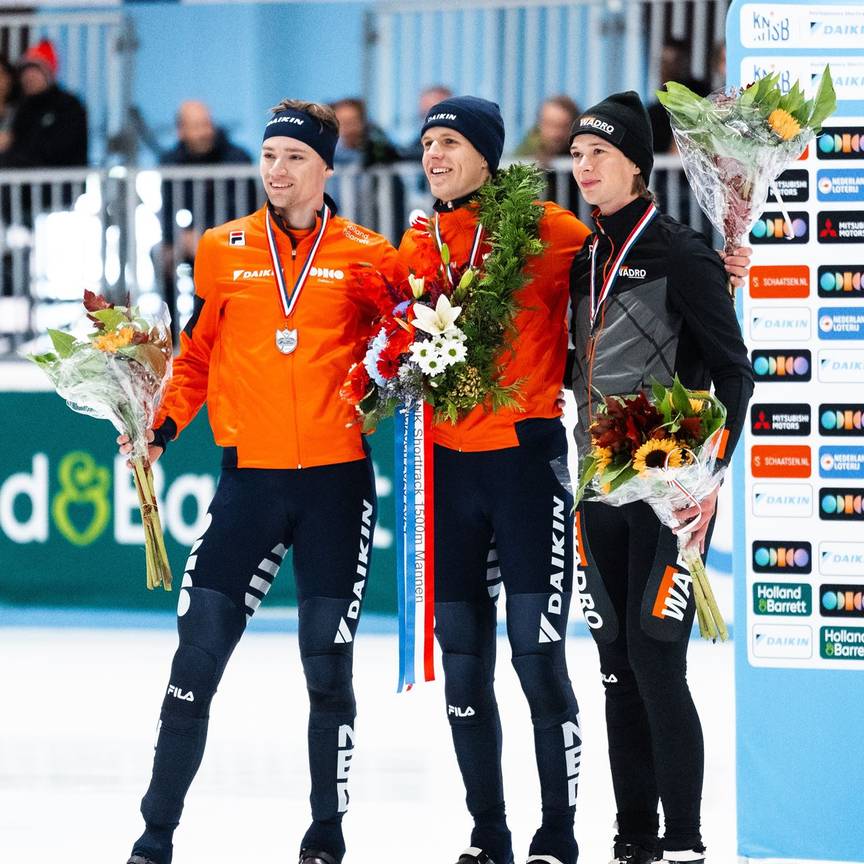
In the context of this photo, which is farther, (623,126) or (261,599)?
(261,599)

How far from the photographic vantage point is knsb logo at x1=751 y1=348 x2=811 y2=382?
454 cm

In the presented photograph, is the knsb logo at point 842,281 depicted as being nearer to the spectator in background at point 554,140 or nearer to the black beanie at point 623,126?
the black beanie at point 623,126

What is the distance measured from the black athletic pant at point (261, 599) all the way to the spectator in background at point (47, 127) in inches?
216

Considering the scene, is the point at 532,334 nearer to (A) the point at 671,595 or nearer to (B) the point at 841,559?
(A) the point at 671,595

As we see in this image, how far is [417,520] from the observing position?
441cm

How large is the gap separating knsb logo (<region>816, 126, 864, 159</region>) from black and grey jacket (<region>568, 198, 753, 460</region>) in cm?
51

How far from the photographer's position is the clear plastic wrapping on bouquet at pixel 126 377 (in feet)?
14.2

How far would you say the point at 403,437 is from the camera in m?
4.43

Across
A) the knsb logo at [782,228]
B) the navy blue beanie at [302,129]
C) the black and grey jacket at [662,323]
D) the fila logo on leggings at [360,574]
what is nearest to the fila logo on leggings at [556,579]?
the black and grey jacket at [662,323]

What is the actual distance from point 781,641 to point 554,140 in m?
4.71

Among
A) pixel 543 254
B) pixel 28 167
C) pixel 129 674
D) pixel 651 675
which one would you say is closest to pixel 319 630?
pixel 651 675

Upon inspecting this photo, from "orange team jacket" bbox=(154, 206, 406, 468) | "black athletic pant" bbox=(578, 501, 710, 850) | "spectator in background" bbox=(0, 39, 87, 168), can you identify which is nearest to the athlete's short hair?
"orange team jacket" bbox=(154, 206, 406, 468)

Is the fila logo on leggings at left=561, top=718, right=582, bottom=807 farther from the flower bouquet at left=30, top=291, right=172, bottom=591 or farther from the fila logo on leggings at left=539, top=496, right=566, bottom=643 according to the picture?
the flower bouquet at left=30, top=291, right=172, bottom=591

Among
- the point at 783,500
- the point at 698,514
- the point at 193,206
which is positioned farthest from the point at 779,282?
the point at 193,206
